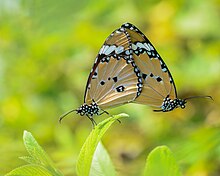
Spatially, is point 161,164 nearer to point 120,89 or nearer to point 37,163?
point 37,163

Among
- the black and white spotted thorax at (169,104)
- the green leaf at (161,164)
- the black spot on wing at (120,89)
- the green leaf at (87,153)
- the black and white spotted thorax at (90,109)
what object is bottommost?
the green leaf at (161,164)

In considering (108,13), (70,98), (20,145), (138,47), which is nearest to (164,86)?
(138,47)

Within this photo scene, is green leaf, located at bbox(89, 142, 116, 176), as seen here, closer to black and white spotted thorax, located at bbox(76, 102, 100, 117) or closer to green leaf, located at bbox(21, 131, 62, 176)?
green leaf, located at bbox(21, 131, 62, 176)

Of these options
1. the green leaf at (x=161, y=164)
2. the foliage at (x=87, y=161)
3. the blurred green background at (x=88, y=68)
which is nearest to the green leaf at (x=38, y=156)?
the foliage at (x=87, y=161)

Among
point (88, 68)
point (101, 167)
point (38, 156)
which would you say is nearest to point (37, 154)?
point (38, 156)

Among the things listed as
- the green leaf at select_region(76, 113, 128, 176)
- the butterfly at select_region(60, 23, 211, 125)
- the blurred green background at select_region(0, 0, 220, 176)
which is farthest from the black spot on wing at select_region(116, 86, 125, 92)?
the blurred green background at select_region(0, 0, 220, 176)

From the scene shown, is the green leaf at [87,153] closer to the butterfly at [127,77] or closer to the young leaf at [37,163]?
the young leaf at [37,163]

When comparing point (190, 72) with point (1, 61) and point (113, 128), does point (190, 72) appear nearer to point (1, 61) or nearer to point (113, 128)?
point (113, 128)
